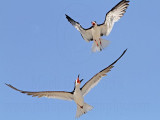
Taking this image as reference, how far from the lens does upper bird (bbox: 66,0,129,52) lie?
19641mm

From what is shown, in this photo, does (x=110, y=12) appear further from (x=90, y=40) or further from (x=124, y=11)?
(x=90, y=40)

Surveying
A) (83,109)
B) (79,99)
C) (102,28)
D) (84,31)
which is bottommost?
(83,109)

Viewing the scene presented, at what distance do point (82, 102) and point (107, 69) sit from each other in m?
2.17

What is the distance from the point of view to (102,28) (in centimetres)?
2030

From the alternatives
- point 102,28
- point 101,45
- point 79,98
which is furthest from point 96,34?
point 79,98

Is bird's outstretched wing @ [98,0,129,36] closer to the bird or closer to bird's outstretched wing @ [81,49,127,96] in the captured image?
bird's outstretched wing @ [81,49,127,96]

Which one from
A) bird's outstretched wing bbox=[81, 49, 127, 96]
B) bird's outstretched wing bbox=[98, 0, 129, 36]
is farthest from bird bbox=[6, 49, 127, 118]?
bird's outstretched wing bbox=[98, 0, 129, 36]

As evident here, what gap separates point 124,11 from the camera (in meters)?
19.7

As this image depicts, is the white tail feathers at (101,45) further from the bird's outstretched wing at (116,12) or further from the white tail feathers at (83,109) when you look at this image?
the white tail feathers at (83,109)

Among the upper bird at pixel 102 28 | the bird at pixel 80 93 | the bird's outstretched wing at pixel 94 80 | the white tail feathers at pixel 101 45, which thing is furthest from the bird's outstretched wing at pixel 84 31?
the bird's outstretched wing at pixel 94 80

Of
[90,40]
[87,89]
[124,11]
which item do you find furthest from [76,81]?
[124,11]

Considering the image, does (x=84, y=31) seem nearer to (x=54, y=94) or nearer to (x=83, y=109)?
(x=54, y=94)

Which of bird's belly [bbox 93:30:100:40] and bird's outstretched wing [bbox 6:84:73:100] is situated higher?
bird's belly [bbox 93:30:100:40]

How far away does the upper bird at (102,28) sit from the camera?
19641 millimetres
